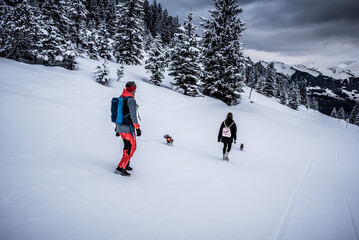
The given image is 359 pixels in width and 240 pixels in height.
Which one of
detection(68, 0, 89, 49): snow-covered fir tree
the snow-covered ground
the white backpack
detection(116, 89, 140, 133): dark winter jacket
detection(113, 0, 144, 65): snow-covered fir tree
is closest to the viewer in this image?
the snow-covered ground

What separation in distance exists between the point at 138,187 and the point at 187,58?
18.7 metres

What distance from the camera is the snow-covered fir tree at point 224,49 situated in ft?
67.6

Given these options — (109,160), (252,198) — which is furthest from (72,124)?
(252,198)

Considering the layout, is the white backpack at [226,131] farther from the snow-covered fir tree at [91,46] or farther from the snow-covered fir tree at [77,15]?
the snow-covered fir tree at [77,15]

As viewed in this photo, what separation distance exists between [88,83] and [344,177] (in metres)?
16.2

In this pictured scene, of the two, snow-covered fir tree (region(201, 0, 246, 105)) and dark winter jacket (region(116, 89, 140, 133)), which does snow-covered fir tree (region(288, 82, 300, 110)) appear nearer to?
snow-covered fir tree (region(201, 0, 246, 105))

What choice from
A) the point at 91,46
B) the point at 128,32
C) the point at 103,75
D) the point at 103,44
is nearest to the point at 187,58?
the point at 103,75

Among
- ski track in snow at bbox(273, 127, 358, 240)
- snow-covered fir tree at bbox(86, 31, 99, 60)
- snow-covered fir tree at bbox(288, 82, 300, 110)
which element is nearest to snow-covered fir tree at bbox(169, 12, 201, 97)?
snow-covered fir tree at bbox(86, 31, 99, 60)

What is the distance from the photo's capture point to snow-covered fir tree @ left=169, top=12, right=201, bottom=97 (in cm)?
2069

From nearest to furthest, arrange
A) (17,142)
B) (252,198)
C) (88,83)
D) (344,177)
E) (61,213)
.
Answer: (61,213) → (17,142) → (252,198) → (344,177) → (88,83)

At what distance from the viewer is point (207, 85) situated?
73.0 ft

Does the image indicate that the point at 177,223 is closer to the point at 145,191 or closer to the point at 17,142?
the point at 145,191

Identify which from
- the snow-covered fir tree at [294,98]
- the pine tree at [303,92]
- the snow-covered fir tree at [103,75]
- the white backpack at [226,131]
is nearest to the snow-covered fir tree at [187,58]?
the snow-covered fir tree at [103,75]

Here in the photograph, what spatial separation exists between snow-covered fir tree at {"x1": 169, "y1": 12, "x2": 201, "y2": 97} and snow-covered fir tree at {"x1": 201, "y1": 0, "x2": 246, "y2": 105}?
1478 millimetres
